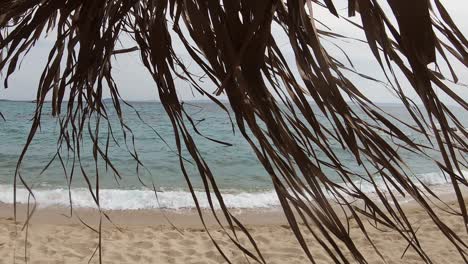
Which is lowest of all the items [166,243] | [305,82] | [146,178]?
[146,178]

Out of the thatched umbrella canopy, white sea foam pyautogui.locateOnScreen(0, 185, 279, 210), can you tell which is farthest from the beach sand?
the thatched umbrella canopy

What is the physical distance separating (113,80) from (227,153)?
Answer: 15.0 metres

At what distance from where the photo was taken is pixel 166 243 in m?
5.78

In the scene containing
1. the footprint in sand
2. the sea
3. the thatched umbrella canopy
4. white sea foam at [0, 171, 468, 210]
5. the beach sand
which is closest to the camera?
the thatched umbrella canopy

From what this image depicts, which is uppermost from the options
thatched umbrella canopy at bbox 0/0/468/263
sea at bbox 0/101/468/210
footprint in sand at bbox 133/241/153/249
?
thatched umbrella canopy at bbox 0/0/468/263

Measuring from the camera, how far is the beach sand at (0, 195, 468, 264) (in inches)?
205

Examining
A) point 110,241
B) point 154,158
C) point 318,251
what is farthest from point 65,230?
point 154,158

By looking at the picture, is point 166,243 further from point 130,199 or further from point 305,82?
point 305,82

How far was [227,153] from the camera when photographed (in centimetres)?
1614

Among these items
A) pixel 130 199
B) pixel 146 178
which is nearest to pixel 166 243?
pixel 130 199

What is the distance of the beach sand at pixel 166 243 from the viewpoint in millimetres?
5207

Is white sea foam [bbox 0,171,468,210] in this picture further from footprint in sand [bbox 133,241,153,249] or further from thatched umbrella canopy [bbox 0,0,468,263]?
thatched umbrella canopy [bbox 0,0,468,263]

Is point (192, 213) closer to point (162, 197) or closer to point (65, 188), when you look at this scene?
point (162, 197)

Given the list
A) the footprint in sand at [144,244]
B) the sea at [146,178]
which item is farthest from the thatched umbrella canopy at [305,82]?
the footprint in sand at [144,244]
